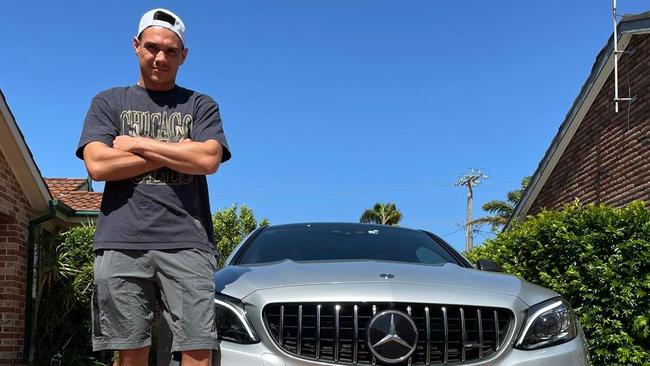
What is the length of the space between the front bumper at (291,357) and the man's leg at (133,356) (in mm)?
276

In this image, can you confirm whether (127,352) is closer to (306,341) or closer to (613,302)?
(306,341)

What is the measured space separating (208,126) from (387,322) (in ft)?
3.55

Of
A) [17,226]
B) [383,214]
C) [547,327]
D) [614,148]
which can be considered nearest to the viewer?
[547,327]

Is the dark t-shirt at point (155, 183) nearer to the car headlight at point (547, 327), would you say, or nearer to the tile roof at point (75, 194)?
the car headlight at point (547, 327)

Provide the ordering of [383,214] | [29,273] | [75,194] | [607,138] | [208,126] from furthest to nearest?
1. [383,214]
2. [75,194]
3. [607,138]
4. [29,273]
5. [208,126]

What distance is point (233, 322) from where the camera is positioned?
2.77 metres

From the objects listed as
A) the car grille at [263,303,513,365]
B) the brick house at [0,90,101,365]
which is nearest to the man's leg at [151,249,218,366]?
the car grille at [263,303,513,365]

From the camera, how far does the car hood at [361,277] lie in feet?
9.46

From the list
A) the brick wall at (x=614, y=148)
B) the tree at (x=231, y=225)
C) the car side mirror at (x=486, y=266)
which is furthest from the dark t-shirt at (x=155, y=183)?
the tree at (x=231, y=225)

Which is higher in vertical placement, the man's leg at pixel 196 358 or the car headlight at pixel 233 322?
the car headlight at pixel 233 322

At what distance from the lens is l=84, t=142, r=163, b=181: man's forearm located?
2.56m

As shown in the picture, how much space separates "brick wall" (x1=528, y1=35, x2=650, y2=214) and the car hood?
739cm

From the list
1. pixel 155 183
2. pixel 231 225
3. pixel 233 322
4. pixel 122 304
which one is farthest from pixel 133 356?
pixel 231 225

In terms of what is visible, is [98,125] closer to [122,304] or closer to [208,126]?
[208,126]
